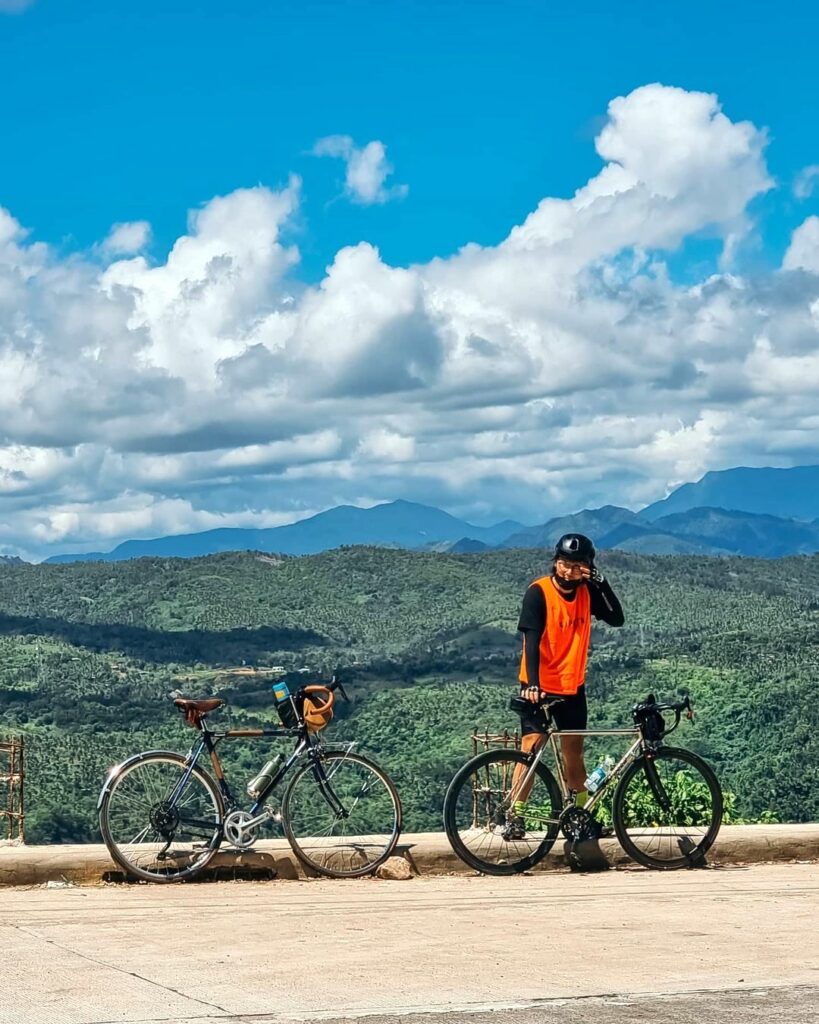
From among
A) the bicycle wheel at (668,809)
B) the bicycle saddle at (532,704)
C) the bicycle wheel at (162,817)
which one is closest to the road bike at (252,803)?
the bicycle wheel at (162,817)

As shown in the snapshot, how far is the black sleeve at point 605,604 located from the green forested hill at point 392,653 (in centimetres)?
190

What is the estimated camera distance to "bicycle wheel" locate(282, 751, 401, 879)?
9797 mm

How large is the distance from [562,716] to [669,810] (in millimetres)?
961

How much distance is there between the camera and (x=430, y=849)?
10094 millimetres

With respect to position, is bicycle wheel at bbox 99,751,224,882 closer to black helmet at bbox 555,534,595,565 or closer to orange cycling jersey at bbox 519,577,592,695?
orange cycling jersey at bbox 519,577,592,695

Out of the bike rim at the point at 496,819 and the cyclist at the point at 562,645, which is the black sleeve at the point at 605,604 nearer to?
the cyclist at the point at 562,645

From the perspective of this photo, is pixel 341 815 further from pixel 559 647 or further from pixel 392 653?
pixel 392 653

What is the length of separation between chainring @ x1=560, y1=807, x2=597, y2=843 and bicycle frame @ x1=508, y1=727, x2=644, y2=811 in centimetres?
6

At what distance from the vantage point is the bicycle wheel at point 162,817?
9477 mm

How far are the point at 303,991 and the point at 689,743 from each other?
6773 centimetres

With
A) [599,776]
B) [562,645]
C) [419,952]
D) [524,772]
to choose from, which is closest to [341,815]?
[524,772]

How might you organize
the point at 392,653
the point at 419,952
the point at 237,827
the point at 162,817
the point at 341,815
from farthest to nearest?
1. the point at 392,653
2. the point at 341,815
3. the point at 237,827
4. the point at 162,817
5. the point at 419,952

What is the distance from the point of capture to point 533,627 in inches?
398

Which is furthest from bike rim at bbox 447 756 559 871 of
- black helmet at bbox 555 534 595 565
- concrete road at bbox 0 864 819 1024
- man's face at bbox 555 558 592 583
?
black helmet at bbox 555 534 595 565
